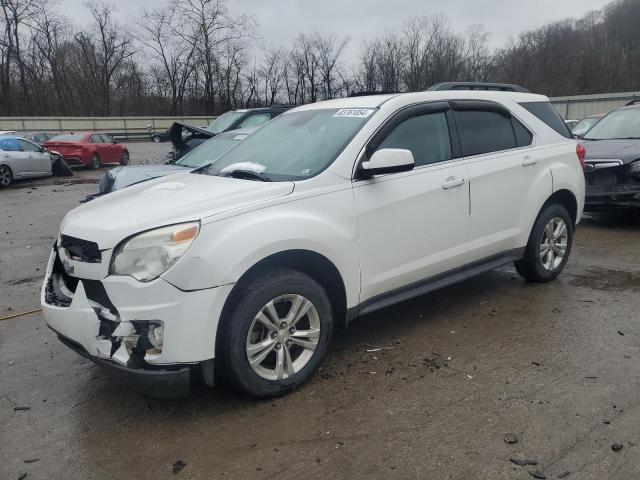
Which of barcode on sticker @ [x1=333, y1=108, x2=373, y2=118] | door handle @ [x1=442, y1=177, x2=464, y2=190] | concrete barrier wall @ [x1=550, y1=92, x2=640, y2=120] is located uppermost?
concrete barrier wall @ [x1=550, y1=92, x2=640, y2=120]

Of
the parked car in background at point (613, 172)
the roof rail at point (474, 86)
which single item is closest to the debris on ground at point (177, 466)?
the roof rail at point (474, 86)

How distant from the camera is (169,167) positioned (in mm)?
7375

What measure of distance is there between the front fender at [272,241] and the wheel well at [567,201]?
260 cm

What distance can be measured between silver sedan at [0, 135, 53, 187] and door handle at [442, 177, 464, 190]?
15.7m

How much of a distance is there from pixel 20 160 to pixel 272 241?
16.2 metres

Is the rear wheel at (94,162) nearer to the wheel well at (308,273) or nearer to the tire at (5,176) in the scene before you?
the tire at (5,176)

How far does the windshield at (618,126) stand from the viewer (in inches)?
344

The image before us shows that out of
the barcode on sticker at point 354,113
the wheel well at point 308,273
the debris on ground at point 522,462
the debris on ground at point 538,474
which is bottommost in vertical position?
the debris on ground at point 538,474

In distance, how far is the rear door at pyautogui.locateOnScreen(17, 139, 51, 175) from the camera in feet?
55.5

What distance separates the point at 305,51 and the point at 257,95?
24.3 ft

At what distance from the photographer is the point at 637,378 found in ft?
11.3

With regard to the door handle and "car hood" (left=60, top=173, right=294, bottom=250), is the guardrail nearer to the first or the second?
"car hood" (left=60, top=173, right=294, bottom=250)

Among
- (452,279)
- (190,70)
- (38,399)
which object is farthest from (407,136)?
(190,70)

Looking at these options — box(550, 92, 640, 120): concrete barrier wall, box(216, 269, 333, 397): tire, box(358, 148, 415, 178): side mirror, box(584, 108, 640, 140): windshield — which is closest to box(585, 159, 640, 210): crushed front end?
box(584, 108, 640, 140): windshield
